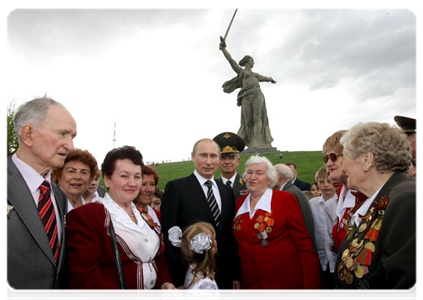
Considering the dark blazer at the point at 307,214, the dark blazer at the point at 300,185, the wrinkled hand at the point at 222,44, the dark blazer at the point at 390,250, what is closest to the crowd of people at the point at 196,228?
the dark blazer at the point at 390,250

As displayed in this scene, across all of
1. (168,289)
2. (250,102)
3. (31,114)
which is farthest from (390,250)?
(250,102)

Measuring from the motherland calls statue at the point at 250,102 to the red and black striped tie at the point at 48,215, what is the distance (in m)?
21.5

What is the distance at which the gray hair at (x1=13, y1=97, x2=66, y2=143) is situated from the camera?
2186 mm

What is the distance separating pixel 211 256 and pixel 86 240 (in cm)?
137

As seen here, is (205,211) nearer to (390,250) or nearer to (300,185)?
(390,250)

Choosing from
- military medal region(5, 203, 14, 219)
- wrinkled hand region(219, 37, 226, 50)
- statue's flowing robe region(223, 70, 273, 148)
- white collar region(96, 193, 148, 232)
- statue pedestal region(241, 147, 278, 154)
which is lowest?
white collar region(96, 193, 148, 232)

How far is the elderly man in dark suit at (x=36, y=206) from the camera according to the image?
1.86m

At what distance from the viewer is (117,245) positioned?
231 centimetres

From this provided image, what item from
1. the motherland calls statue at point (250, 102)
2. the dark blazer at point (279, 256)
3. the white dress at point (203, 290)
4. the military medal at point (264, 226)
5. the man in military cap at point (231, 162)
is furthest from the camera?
the motherland calls statue at point (250, 102)

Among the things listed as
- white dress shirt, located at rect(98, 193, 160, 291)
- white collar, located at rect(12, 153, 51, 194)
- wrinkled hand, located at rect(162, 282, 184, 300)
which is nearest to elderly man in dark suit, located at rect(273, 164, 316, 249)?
wrinkled hand, located at rect(162, 282, 184, 300)

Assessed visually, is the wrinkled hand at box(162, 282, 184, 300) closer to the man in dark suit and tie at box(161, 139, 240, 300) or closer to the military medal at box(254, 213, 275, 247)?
the man in dark suit and tie at box(161, 139, 240, 300)

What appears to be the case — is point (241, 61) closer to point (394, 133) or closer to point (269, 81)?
point (269, 81)

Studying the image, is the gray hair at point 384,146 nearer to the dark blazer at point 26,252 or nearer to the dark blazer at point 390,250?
the dark blazer at point 390,250

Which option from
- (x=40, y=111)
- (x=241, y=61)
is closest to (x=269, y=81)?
(x=241, y=61)
